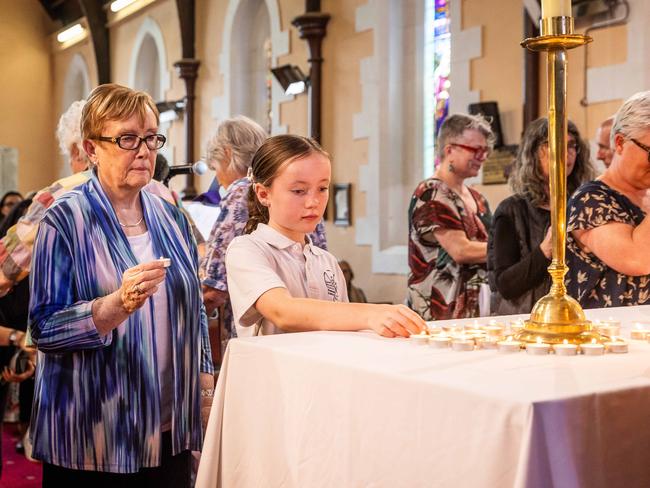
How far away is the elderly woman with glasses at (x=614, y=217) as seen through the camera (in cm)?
245

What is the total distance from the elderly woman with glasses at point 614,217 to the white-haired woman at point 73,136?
1.69m

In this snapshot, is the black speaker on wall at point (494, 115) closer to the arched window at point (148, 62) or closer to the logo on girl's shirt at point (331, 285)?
the logo on girl's shirt at point (331, 285)

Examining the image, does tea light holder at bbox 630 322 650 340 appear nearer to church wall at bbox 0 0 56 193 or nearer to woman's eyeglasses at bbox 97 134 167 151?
woman's eyeglasses at bbox 97 134 167 151

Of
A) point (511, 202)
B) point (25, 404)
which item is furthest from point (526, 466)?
point (25, 404)

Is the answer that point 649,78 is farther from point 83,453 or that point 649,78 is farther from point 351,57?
point 83,453

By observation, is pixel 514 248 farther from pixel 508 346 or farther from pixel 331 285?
pixel 508 346

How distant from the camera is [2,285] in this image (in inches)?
106

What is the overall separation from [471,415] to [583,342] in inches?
17.7

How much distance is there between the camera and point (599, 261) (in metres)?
2.54

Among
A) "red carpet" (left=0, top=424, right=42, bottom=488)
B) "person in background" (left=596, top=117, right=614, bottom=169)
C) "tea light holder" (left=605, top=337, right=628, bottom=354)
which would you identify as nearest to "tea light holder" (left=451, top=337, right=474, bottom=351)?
"tea light holder" (left=605, top=337, right=628, bottom=354)

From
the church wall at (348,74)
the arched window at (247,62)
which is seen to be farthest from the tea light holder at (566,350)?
the arched window at (247,62)

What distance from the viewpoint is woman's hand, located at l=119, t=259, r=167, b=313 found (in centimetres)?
191

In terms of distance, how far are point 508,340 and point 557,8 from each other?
2.12 feet

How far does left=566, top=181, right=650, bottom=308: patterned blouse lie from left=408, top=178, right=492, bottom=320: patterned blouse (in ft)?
4.54
